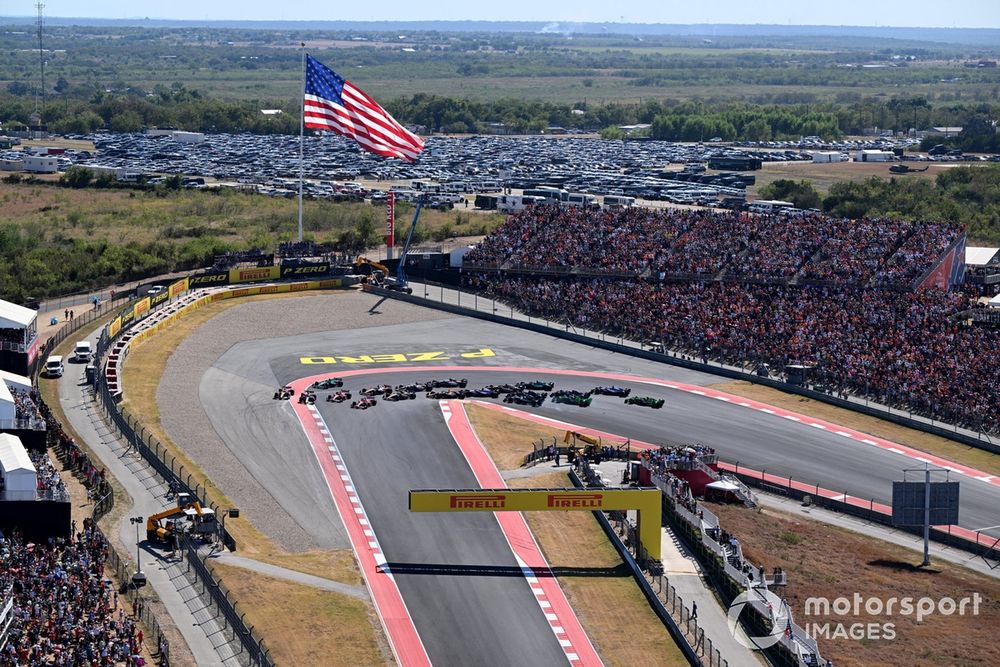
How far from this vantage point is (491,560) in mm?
57656

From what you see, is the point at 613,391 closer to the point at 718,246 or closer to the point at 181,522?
the point at 718,246

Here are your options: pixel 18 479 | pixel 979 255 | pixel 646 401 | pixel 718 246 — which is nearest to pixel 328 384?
pixel 646 401

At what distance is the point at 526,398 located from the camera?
82.9 meters

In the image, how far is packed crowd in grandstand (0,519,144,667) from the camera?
44.1m

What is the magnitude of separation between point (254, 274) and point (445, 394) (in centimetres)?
3286

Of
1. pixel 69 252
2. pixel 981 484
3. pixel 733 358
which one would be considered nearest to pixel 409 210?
pixel 69 252

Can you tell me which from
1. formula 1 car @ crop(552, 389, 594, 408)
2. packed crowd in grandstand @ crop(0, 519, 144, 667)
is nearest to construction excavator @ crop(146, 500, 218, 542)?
packed crowd in grandstand @ crop(0, 519, 144, 667)

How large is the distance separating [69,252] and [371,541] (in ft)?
231

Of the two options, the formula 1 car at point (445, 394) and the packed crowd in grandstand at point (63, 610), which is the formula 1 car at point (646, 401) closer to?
the formula 1 car at point (445, 394)

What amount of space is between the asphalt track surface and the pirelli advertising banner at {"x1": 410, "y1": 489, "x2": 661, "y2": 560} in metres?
2.03

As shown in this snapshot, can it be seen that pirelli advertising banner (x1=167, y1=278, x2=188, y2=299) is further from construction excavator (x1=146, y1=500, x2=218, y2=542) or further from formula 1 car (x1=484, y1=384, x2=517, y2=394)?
construction excavator (x1=146, y1=500, x2=218, y2=542)

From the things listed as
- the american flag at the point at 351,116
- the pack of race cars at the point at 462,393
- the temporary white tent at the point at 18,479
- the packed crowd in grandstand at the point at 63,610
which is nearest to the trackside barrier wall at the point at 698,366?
the pack of race cars at the point at 462,393

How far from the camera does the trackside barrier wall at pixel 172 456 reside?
49250 mm

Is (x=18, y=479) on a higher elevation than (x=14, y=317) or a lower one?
lower
